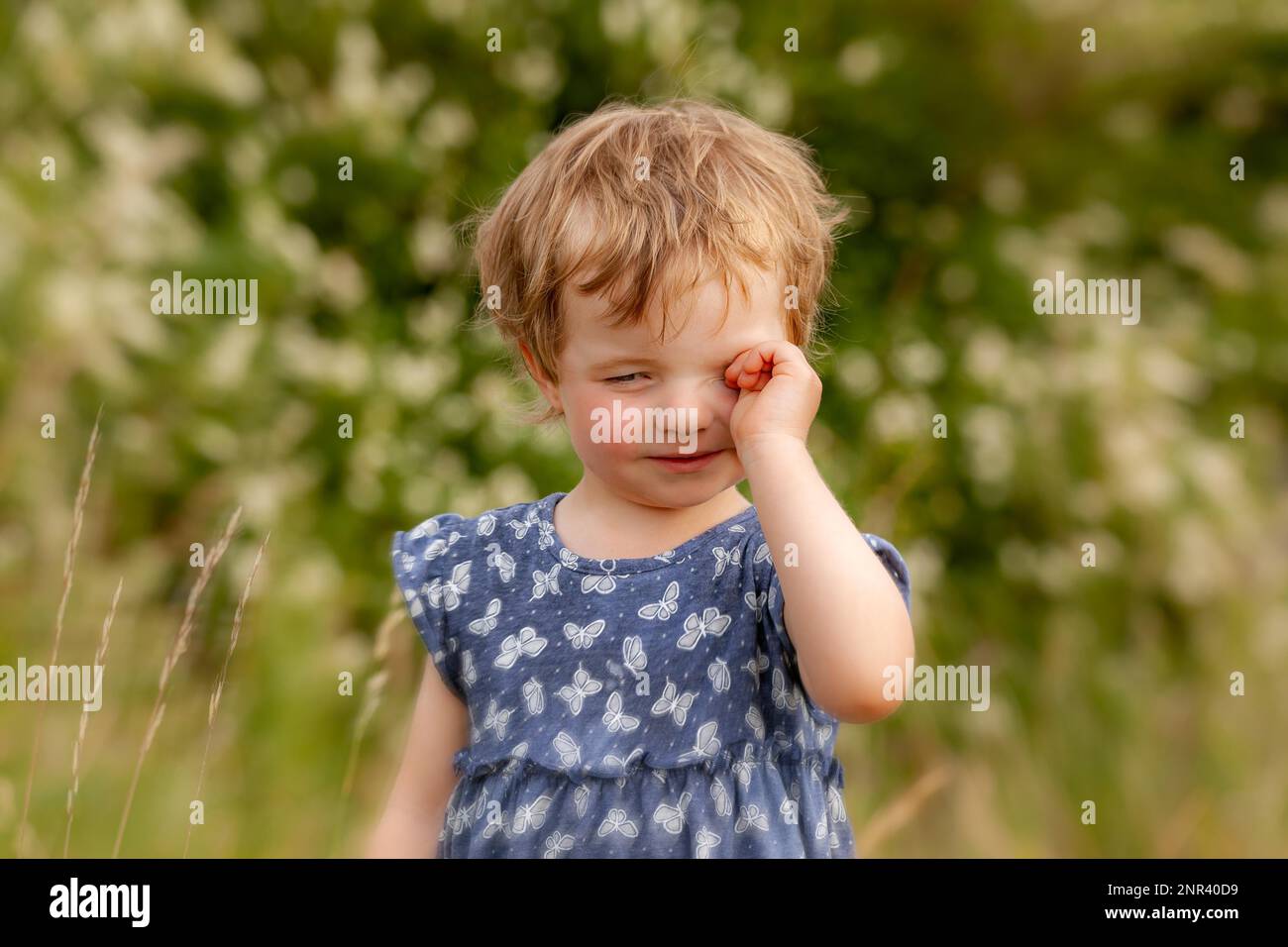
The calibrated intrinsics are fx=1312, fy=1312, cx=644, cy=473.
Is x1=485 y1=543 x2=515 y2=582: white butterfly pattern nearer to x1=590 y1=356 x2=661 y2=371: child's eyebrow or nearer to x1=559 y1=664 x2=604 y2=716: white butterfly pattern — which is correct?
x1=559 y1=664 x2=604 y2=716: white butterfly pattern

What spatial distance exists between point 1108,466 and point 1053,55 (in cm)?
148

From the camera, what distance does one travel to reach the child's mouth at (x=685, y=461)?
1.35m

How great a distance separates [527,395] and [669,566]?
1.32 metres

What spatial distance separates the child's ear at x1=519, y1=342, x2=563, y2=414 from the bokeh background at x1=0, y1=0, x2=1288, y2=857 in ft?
4.16

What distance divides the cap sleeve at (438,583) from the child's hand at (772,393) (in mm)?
382

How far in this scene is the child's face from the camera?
1.30m

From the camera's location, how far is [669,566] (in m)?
1.40

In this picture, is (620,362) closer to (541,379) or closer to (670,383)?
(670,383)

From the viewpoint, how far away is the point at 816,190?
5.20ft

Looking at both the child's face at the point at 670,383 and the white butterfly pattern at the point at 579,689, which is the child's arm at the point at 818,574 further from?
the white butterfly pattern at the point at 579,689

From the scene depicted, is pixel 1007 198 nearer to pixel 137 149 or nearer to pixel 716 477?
pixel 137 149

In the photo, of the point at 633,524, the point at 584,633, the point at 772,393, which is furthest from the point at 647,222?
the point at 584,633

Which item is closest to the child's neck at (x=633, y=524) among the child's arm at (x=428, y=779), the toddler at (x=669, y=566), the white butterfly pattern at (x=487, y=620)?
the toddler at (x=669, y=566)
